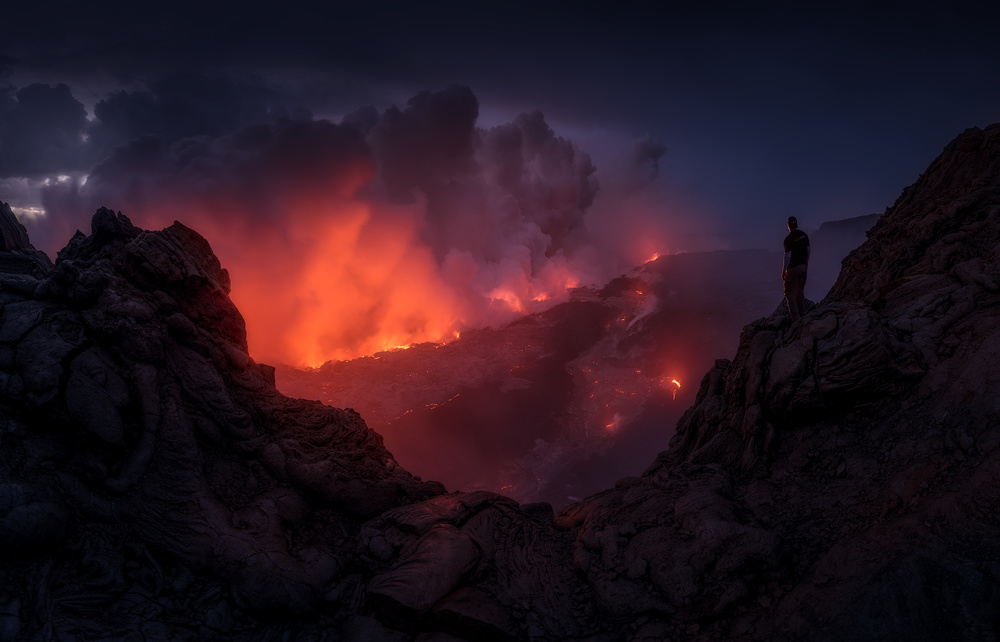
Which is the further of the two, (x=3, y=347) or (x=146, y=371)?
(x=146, y=371)

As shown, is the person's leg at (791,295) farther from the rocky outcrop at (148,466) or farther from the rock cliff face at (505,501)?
the rocky outcrop at (148,466)

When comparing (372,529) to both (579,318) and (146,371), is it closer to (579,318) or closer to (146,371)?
(146,371)

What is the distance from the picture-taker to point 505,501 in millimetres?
13086

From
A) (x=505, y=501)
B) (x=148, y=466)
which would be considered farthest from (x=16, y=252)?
(x=505, y=501)

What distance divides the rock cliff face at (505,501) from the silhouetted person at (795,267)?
1.70 ft

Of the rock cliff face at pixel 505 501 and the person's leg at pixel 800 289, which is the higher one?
the person's leg at pixel 800 289

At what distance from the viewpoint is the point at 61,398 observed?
9.21 m

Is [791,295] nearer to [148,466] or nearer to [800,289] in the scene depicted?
[800,289]

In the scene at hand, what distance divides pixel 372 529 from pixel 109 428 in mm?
6057

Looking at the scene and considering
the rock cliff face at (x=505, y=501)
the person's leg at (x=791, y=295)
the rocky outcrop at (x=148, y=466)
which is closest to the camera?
the rock cliff face at (x=505, y=501)

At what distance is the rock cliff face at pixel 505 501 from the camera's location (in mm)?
7516

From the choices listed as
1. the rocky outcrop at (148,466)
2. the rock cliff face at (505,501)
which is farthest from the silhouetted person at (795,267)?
the rocky outcrop at (148,466)

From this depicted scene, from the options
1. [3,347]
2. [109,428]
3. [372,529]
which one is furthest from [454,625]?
[3,347]

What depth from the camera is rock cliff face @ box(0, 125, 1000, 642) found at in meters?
7.52
